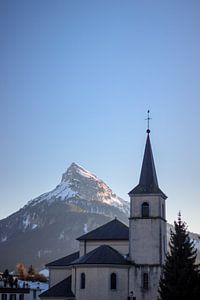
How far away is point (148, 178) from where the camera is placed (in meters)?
67.9

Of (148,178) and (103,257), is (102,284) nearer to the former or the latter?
(103,257)

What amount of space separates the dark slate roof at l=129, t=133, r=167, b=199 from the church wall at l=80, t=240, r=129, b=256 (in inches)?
252

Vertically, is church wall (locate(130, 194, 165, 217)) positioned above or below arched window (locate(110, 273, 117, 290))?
above

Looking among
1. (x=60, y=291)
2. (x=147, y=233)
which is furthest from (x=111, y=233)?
(x=60, y=291)

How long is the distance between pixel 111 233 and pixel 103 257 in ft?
23.8

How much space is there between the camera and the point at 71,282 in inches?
2672

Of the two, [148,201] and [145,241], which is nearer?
[145,241]

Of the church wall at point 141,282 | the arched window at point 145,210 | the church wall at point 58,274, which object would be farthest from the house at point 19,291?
the arched window at point 145,210

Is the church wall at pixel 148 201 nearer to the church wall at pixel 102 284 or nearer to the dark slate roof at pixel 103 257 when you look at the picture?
the dark slate roof at pixel 103 257

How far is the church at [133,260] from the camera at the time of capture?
63.3 metres

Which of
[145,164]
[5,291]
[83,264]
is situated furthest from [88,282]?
[5,291]

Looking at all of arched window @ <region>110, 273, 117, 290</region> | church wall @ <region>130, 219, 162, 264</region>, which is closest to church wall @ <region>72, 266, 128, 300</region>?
arched window @ <region>110, 273, 117, 290</region>

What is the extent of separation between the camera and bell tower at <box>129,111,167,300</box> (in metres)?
64.2

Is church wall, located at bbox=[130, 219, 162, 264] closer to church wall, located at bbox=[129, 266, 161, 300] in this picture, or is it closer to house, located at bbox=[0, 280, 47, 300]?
church wall, located at bbox=[129, 266, 161, 300]
